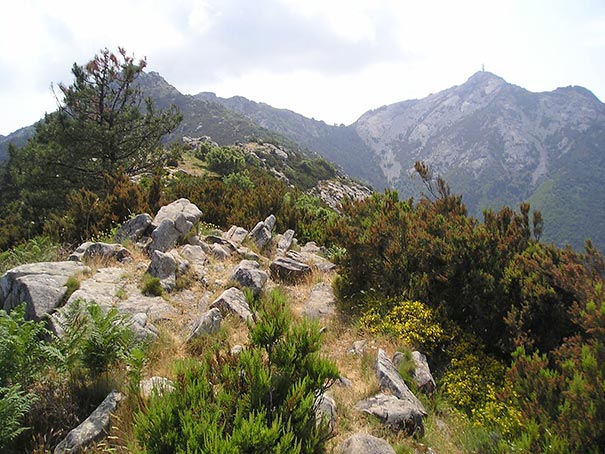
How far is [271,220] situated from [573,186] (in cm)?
19147

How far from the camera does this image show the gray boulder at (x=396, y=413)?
394 cm

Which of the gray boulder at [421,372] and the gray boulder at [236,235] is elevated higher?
the gray boulder at [236,235]

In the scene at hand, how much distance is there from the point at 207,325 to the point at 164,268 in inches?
97.3

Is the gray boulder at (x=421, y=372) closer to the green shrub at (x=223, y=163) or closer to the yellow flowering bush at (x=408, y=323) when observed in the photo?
the yellow flowering bush at (x=408, y=323)

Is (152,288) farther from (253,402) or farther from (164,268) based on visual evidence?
(253,402)

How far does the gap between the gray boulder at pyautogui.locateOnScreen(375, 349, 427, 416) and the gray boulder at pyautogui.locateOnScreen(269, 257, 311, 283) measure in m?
3.99

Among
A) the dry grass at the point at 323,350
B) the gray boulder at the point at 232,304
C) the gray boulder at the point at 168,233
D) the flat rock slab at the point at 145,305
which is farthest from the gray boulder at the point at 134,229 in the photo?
the gray boulder at the point at 232,304

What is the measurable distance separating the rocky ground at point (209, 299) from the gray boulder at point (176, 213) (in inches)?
1.1

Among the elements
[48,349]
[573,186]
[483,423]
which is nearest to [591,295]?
[483,423]

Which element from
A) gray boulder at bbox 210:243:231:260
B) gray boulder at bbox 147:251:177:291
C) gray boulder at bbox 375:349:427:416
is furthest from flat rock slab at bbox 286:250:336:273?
gray boulder at bbox 375:349:427:416

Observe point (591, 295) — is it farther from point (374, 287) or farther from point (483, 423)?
point (374, 287)

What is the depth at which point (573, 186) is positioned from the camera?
519 feet

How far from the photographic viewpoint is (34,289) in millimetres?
5453

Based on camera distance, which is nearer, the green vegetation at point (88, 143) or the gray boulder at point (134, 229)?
the gray boulder at point (134, 229)
